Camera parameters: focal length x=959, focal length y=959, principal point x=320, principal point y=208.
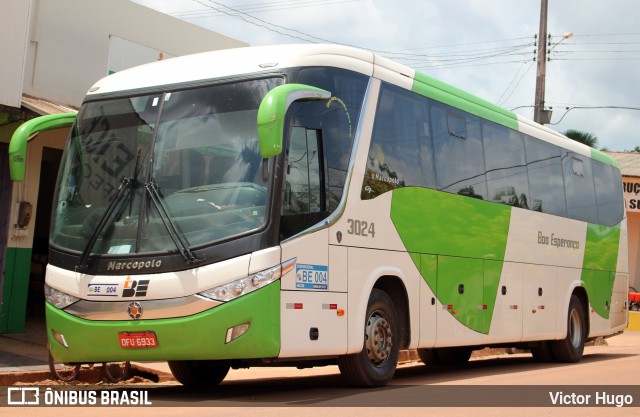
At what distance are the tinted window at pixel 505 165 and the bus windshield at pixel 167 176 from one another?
537 cm

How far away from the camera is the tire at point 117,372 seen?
41.2ft

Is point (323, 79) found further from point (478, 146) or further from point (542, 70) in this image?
point (542, 70)

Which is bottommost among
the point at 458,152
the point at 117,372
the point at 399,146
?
the point at 117,372

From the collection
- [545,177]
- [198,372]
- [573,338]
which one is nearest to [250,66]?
[198,372]

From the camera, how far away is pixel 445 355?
16281 millimetres

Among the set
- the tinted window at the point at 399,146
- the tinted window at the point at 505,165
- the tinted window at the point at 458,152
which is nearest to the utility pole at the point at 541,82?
the tinted window at the point at 505,165

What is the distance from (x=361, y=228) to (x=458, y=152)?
3092mm

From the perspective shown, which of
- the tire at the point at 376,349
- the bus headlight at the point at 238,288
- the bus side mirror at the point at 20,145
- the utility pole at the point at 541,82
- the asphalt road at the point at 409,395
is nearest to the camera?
the asphalt road at the point at 409,395

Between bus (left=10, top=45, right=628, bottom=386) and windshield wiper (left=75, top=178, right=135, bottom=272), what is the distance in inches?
0.6

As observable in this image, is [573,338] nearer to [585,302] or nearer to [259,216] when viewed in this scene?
[585,302]

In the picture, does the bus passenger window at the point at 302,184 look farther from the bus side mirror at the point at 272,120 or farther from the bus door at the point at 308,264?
the bus side mirror at the point at 272,120

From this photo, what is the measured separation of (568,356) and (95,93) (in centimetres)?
989

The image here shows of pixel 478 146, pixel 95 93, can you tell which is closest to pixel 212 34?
pixel 478 146

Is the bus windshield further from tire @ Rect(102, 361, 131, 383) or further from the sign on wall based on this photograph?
the sign on wall
